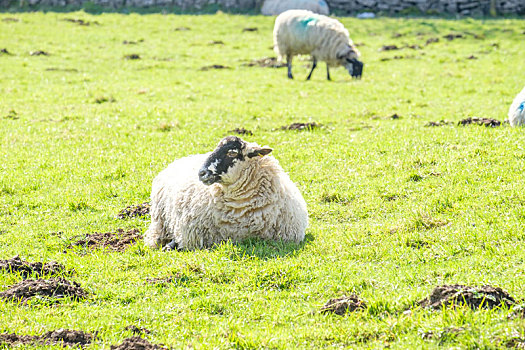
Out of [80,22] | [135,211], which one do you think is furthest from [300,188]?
[80,22]

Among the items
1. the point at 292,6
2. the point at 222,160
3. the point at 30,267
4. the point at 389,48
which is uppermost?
the point at 292,6

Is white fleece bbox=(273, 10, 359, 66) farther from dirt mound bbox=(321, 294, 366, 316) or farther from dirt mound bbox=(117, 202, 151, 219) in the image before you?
dirt mound bbox=(321, 294, 366, 316)

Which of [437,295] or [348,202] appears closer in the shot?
[437,295]

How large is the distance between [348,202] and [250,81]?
1293 centimetres

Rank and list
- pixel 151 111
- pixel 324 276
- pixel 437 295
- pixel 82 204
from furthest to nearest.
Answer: pixel 151 111
pixel 82 204
pixel 324 276
pixel 437 295

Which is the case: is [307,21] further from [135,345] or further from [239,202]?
[135,345]

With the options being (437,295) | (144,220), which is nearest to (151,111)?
(144,220)

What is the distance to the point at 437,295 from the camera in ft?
18.7

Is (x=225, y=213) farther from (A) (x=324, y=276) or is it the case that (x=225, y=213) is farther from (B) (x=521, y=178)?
(B) (x=521, y=178)

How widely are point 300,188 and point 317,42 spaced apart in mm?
14222

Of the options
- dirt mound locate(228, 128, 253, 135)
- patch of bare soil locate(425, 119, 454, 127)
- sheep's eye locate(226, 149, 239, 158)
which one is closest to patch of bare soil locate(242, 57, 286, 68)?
dirt mound locate(228, 128, 253, 135)

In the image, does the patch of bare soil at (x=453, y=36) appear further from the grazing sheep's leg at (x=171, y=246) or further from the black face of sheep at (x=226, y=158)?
the grazing sheep's leg at (x=171, y=246)

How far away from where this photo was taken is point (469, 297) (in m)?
5.52

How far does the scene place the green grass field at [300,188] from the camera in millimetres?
5840
